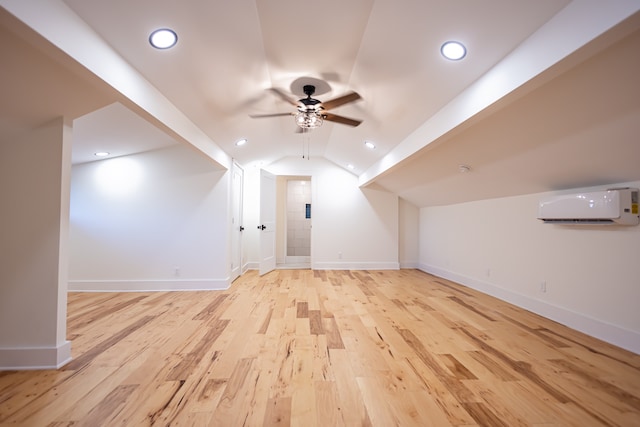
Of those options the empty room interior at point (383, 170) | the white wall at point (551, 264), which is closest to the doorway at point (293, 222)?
the empty room interior at point (383, 170)

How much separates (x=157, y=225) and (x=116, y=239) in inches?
24.5

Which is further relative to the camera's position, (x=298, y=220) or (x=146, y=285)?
(x=298, y=220)

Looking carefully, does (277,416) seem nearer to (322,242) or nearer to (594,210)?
(594,210)

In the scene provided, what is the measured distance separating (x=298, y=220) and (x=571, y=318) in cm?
636

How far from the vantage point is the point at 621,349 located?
8.71 feet

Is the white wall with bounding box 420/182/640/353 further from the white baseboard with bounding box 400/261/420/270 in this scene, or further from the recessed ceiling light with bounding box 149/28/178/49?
the recessed ceiling light with bounding box 149/28/178/49

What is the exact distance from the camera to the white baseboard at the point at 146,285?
4816 mm

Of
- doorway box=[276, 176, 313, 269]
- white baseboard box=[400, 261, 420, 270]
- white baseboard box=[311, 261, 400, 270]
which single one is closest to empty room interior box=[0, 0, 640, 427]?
white baseboard box=[311, 261, 400, 270]

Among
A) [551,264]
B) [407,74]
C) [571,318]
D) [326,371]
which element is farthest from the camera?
[551,264]

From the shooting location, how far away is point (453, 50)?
85.4 inches

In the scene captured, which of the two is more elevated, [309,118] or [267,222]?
[309,118]

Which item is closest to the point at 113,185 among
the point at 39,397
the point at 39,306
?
the point at 39,306

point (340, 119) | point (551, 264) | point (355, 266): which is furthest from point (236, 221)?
point (551, 264)

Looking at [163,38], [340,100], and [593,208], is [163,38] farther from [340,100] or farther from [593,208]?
[593,208]
